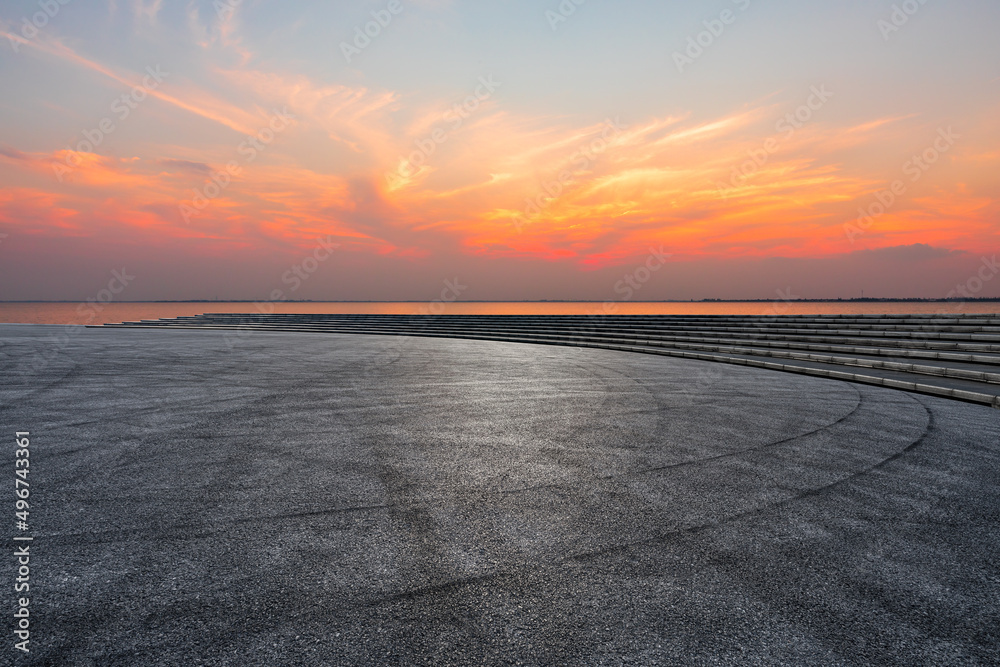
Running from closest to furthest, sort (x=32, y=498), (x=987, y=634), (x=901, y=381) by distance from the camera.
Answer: (x=987, y=634), (x=32, y=498), (x=901, y=381)

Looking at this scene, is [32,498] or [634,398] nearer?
[32,498]

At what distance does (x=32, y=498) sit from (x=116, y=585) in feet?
7.55

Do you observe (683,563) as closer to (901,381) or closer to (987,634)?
(987,634)

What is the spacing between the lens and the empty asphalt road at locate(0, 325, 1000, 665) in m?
2.61

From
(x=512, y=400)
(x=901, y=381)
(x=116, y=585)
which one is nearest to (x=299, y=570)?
(x=116, y=585)

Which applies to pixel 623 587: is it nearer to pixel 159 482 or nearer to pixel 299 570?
pixel 299 570

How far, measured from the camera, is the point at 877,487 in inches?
191

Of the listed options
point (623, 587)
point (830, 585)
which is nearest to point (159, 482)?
point (623, 587)

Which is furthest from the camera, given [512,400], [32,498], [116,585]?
[512,400]

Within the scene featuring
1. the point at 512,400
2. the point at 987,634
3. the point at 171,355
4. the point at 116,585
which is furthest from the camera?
the point at 171,355

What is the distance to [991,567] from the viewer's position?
339 cm

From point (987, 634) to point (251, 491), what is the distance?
5.26 metres

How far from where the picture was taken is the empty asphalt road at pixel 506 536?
2.61 metres

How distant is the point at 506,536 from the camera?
378 centimetres
